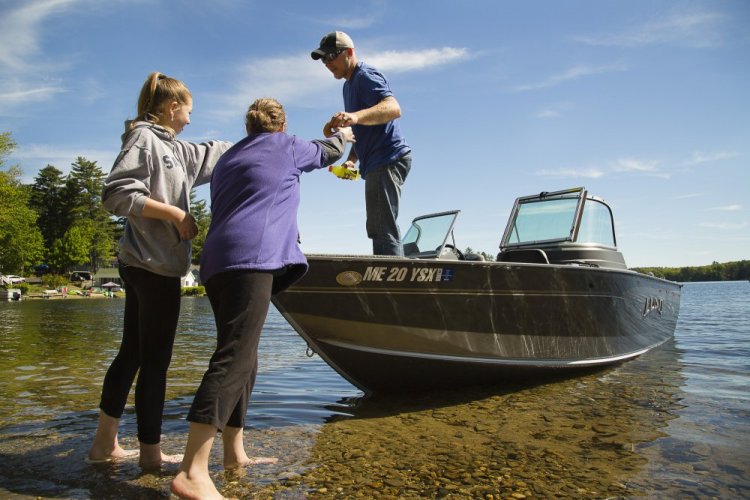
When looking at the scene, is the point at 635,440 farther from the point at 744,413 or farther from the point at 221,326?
the point at 221,326

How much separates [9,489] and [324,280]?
242 cm

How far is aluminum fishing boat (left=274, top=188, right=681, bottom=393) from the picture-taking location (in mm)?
4539

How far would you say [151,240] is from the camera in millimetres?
2645

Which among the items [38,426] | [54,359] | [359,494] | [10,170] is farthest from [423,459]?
[10,170]

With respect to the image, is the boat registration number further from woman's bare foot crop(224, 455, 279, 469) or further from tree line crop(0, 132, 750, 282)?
tree line crop(0, 132, 750, 282)

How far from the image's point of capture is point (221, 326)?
2.47m

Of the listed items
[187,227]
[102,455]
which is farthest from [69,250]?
[187,227]

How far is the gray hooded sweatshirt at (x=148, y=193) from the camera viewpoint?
2566 millimetres

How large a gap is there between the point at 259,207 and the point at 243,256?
0.80 ft

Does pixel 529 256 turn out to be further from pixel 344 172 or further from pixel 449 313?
pixel 344 172

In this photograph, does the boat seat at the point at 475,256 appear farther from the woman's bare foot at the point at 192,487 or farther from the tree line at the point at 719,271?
the tree line at the point at 719,271

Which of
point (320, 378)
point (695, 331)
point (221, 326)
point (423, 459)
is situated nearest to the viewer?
Result: point (221, 326)

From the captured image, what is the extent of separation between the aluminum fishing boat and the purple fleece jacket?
66.7 inches

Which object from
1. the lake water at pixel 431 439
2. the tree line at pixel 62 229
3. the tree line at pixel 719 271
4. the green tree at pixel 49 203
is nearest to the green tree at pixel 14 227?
the tree line at pixel 62 229
